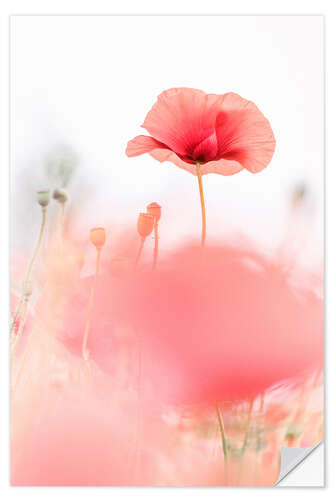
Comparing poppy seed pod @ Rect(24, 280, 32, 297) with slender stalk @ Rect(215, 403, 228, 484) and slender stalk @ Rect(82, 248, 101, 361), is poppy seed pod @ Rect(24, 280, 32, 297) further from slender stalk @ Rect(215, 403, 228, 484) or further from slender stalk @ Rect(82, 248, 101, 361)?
slender stalk @ Rect(215, 403, 228, 484)

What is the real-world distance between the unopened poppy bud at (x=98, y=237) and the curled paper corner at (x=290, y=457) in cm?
73

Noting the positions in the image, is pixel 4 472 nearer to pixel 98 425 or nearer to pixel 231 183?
pixel 98 425

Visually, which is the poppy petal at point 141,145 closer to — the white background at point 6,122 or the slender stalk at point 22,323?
the white background at point 6,122

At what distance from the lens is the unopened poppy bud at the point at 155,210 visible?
1367 mm

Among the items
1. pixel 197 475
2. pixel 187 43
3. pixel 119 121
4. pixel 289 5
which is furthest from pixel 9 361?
pixel 289 5

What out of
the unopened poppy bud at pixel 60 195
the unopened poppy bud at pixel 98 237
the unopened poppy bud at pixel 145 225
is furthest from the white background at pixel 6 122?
the unopened poppy bud at pixel 145 225

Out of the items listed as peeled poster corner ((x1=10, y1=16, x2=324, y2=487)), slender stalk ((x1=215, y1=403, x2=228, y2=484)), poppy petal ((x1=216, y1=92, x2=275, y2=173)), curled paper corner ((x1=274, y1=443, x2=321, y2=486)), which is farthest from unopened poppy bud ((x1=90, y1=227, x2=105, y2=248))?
curled paper corner ((x1=274, y1=443, x2=321, y2=486))

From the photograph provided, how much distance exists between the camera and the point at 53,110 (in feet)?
4.55

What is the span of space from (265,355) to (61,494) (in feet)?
2.17

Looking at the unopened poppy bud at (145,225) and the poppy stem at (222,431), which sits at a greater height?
the unopened poppy bud at (145,225)

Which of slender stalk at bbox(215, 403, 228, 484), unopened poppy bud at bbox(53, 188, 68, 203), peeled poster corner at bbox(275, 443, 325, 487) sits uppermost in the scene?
unopened poppy bud at bbox(53, 188, 68, 203)

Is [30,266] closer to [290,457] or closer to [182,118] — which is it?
[182,118]

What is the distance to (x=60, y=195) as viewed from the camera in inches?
54.1

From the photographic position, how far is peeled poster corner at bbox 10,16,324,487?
136cm
